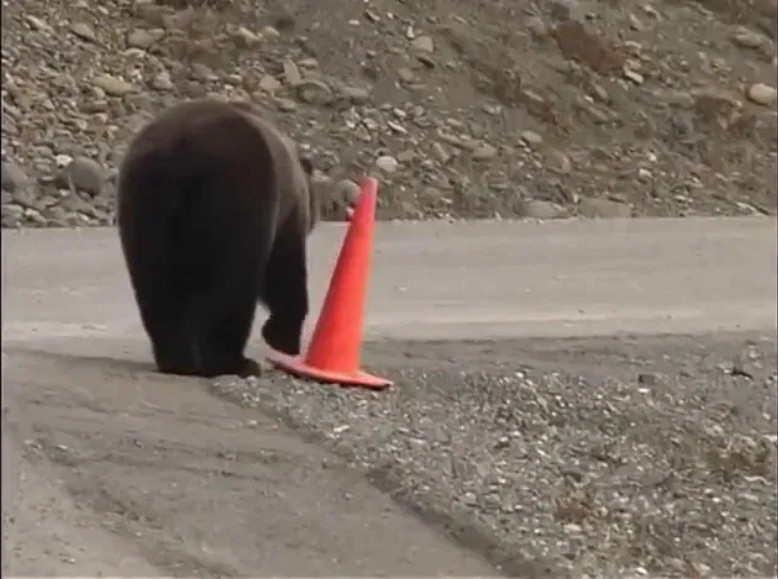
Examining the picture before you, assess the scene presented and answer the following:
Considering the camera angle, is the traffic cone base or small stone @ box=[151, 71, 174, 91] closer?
the traffic cone base

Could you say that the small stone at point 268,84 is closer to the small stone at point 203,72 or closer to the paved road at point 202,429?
the small stone at point 203,72

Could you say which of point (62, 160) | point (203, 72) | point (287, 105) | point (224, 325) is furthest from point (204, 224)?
point (287, 105)

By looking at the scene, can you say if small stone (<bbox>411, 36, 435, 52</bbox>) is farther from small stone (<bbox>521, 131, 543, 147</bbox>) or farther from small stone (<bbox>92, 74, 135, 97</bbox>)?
small stone (<bbox>92, 74, 135, 97</bbox>)

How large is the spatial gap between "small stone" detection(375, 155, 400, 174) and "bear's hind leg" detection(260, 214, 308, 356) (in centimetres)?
942

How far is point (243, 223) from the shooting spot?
5562mm

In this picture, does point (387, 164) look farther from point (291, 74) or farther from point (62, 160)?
point (62, 160)

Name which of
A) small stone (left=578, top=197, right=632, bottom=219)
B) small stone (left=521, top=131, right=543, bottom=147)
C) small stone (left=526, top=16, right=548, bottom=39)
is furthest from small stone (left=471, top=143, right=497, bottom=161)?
small stone (left=526, top=16, right=548, bottom=39)

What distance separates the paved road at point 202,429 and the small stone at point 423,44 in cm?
510

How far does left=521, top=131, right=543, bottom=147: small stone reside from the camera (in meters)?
16.5

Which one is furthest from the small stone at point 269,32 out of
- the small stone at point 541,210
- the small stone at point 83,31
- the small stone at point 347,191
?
the small stone at point 541,210

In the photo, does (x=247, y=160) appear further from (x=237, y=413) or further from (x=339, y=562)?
(x=339, y=562)

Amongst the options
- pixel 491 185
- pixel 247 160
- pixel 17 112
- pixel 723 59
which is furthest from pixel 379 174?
pixel 247 160

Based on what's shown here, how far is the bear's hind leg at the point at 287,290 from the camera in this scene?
602 cm

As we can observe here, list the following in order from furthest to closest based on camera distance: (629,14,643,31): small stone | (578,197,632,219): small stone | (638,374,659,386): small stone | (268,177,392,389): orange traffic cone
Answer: (578,197,632,219): small stone → (629,14,643,31): small stone → (638,374,659,386): small stone → (268,177,392,389): orange traffic cone
